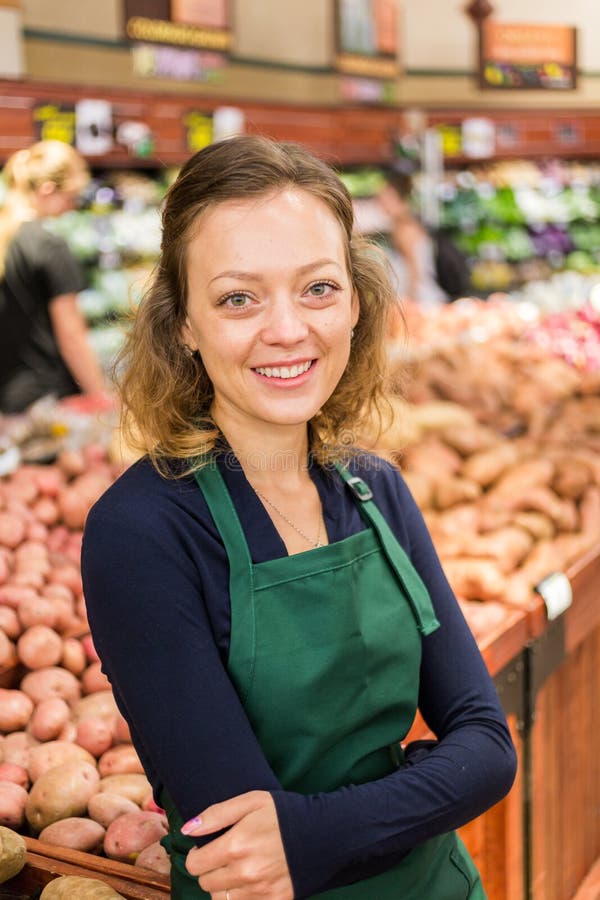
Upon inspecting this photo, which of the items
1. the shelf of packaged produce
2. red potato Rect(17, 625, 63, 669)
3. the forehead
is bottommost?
the shelf of packaged produce

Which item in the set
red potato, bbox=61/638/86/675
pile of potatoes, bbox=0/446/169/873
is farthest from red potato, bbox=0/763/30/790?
red potato, bbox=61/638/86/675

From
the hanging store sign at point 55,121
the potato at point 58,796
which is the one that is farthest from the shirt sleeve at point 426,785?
the hanging store sign at point 55,121

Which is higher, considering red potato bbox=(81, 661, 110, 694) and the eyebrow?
the eyebrow

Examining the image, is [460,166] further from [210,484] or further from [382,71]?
[210,484]

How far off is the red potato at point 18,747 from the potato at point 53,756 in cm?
1

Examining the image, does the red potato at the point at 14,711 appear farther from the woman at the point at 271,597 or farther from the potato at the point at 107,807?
the woman at the point at 271,597

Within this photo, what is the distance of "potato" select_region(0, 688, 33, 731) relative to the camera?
83.2 inches

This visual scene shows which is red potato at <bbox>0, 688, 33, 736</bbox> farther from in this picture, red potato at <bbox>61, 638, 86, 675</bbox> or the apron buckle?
the apron buckle

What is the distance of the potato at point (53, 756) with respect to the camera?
6.47 feet

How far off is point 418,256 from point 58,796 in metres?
5.75

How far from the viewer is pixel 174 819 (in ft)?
4.46

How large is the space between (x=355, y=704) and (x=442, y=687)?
0.64ft

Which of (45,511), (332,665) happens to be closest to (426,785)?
(332,665)

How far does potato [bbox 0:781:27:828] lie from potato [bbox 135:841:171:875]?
0.27 meters
